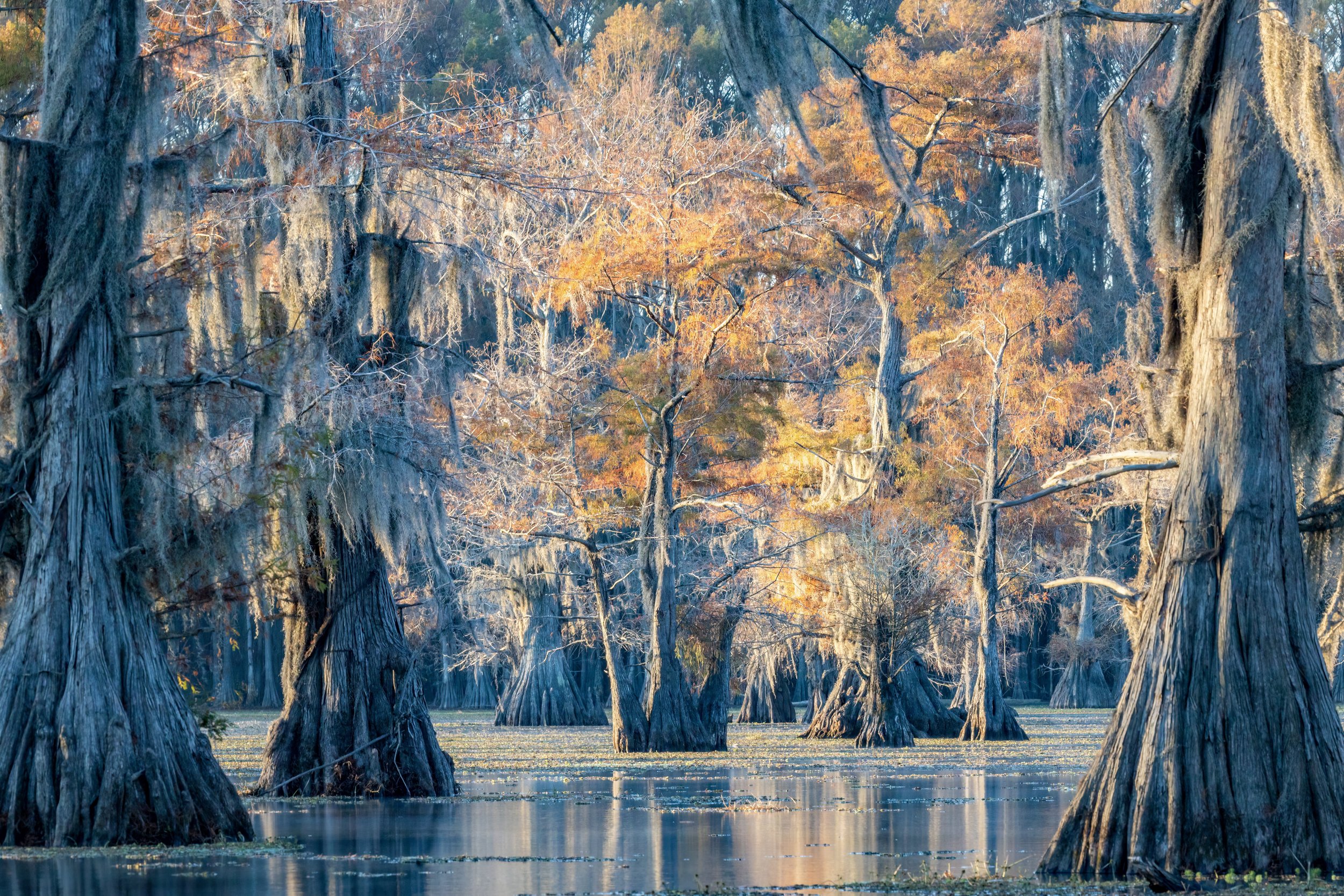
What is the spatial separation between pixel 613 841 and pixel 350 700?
433 cm

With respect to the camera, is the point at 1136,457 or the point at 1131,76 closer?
the point at 1131,76

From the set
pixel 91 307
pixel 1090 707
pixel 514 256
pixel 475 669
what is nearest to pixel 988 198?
pixel 1090 707

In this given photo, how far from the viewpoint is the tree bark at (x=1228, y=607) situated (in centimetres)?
785

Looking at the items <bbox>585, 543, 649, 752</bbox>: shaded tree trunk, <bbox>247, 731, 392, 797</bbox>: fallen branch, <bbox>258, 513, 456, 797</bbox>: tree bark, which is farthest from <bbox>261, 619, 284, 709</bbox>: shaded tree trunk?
<bbox>247, 731, 392, 797</bbox>: fallen branch

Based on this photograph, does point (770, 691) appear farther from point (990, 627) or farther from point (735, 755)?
point (735, 755)

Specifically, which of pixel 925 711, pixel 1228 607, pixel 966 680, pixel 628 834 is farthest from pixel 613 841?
pixel 966 680

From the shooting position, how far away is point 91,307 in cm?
1011

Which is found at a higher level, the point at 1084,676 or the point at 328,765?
the point at 328,765

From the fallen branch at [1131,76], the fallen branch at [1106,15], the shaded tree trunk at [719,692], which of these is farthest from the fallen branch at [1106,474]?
the shaded tree trunk at [719,692]

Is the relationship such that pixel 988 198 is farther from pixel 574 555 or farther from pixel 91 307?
pixel 91 307

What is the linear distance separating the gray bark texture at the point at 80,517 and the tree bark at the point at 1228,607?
16.9ft

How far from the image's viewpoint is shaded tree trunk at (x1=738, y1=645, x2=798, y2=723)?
114 ft

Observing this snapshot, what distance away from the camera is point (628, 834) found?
10.8 meters

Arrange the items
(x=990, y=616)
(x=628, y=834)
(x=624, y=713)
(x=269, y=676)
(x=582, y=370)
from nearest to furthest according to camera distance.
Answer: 1. (x=628, y=834)
2. (x=624, y=713)
3. (x=990, y=616)
4. (x=582, y=370)
5. (x=269, y=676)
